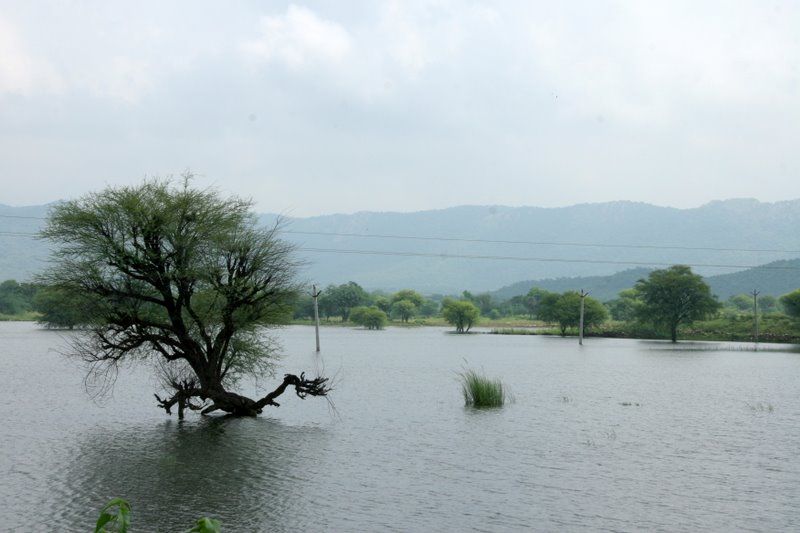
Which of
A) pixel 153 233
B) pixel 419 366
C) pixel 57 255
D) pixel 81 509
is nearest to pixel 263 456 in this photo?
pixel 81 509

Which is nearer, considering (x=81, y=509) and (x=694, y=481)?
(x=81, y=509)

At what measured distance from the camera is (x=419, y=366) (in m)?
79.3

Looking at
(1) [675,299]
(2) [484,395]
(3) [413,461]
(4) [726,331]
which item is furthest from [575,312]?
Answer: (3) [413,461]

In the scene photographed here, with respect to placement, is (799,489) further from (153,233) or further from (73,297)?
(73,297)

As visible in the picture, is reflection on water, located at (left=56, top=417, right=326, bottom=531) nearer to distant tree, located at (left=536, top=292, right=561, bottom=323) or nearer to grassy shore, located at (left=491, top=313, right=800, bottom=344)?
grassy shore, located at (left=491, top=313, right=800, bottom=344)

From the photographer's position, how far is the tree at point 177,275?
112ft

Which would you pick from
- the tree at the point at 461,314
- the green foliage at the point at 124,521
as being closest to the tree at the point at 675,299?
the tree at the point at 461,314

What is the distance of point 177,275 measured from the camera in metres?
34.5

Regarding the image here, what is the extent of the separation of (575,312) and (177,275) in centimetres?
13696

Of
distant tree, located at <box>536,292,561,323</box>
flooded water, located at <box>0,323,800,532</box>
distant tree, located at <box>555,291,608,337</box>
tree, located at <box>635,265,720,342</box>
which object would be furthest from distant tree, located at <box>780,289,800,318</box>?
flooded water, located at <box>0,323,800,532</box>

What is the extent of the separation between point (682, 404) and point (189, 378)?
3058 centimetres

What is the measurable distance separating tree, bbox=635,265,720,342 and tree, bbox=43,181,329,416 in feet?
371

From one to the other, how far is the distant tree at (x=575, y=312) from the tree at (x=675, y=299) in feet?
63.3

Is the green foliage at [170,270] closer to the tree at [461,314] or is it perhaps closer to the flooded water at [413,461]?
the flooded water at [413,461]
